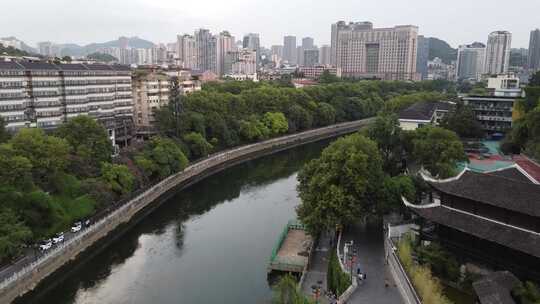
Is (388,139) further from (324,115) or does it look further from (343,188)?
(324,115)

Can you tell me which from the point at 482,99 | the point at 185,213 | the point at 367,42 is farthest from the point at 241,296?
the point at 367,42

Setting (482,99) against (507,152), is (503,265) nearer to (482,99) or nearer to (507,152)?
(507,152)

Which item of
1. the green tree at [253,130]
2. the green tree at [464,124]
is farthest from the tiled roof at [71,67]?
the green tree at [464,124]

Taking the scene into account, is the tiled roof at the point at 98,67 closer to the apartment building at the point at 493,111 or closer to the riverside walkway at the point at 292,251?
the riverside walkway at the point at 292,251

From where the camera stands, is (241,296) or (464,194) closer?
(464,194)

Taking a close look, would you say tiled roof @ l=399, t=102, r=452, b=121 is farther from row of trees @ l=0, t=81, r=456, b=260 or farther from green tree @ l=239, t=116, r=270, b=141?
row of trees @ l=0, t=81, r=456, b=260

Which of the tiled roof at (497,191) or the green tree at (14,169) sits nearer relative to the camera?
the tiled roof at (497,191)
